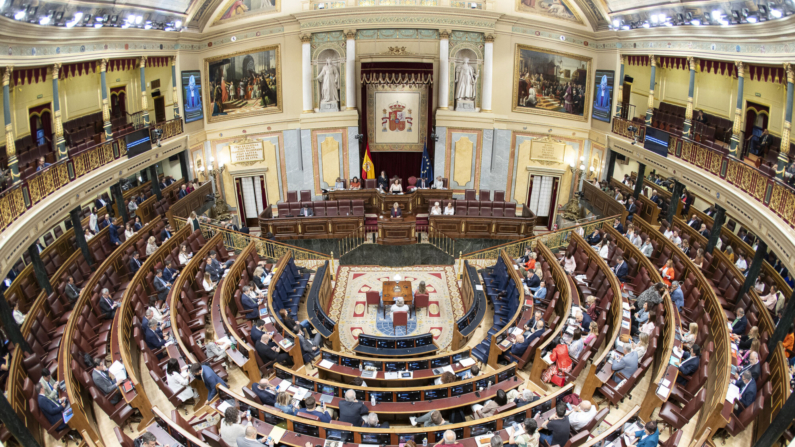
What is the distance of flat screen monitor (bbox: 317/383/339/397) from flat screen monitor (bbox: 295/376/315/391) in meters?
0.13

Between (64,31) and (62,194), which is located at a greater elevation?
(64,31)

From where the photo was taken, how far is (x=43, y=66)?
12.9 metres

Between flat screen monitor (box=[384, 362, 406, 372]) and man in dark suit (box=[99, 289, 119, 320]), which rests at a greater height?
man in dark suit (box=[99, 289, 119, 320])

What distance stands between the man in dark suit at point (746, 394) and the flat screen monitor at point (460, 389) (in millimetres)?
4291

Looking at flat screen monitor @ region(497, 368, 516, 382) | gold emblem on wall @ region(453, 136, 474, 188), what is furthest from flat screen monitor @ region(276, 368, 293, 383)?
gold emblem on wall @ region(453, 136, 474, 188)

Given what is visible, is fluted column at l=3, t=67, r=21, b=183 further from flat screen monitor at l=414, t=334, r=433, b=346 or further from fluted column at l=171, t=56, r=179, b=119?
flat screen monitor at l=414, t=334, r=433, b=346

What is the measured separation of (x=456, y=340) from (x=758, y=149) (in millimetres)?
11432

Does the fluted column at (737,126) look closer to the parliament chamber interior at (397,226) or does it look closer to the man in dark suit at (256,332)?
the parliament chamber interior at (397,226)

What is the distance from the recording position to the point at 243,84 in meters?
19.5

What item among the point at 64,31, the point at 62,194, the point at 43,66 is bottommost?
the point at 62,194

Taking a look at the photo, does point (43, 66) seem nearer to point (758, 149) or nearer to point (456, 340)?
point (456, 340)

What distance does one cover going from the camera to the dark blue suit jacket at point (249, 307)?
11945 millimetres

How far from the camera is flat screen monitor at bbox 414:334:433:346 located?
11.1 metres

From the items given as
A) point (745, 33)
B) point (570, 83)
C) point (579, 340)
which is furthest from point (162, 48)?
point (745, 33)
